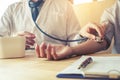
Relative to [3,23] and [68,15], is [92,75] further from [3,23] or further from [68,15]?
[3,23]

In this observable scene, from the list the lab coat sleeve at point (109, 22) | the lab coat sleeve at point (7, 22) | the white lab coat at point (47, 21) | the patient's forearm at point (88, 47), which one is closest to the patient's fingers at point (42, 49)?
the patient's forearm at point (88, 47)

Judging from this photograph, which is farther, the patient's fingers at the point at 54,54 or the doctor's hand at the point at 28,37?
the doctor's hand at the point at 28,37

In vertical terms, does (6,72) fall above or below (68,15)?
below

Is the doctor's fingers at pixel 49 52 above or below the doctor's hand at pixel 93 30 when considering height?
below

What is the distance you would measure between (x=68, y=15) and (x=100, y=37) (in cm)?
52

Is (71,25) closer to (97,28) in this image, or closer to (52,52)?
(97,28)

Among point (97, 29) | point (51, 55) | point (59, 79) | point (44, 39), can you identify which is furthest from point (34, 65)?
point (44, 39)

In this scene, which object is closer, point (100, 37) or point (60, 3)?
point (100, 37)

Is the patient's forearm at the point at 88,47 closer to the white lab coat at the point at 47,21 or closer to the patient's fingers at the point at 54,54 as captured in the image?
the patient's fingers at the point at 54,54

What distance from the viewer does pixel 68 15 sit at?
155 centimetres

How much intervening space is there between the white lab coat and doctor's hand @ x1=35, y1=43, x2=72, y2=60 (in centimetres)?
54

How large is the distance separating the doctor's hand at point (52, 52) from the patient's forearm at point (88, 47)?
0.05 m

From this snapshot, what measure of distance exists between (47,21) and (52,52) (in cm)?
69

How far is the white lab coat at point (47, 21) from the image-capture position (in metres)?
1.47
